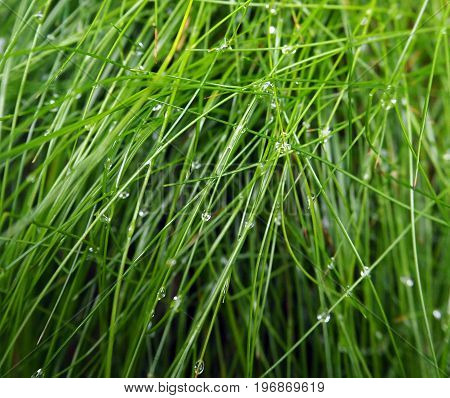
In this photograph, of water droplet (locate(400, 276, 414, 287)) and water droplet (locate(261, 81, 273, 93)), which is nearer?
water droplet (locate(261, 81, 273, 93))

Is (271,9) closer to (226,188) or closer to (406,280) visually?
(226,188)

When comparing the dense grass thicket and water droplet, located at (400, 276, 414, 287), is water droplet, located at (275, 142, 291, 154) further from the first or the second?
water droplet, located at (400, 276, 414, 287)

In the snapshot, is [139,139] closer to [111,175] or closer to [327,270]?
[111,175]

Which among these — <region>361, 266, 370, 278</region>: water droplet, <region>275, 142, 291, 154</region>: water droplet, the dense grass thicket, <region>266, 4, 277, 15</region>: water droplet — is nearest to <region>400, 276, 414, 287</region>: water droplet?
the dense grass thicket

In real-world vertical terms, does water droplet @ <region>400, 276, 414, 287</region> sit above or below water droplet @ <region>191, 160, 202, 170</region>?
below

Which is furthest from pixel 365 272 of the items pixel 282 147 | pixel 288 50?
pixel 288 50

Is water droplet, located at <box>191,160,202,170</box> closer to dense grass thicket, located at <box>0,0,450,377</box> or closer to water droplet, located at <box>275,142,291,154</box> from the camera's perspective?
dense grass thicket, located at <box>0,0,450,377</box>

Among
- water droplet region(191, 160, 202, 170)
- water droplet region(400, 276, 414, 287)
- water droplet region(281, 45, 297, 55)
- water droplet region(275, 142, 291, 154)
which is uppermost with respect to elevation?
water droplet region(281, 45, 297, 55)

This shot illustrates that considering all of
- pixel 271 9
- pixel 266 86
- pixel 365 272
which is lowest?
pixel 365 272
